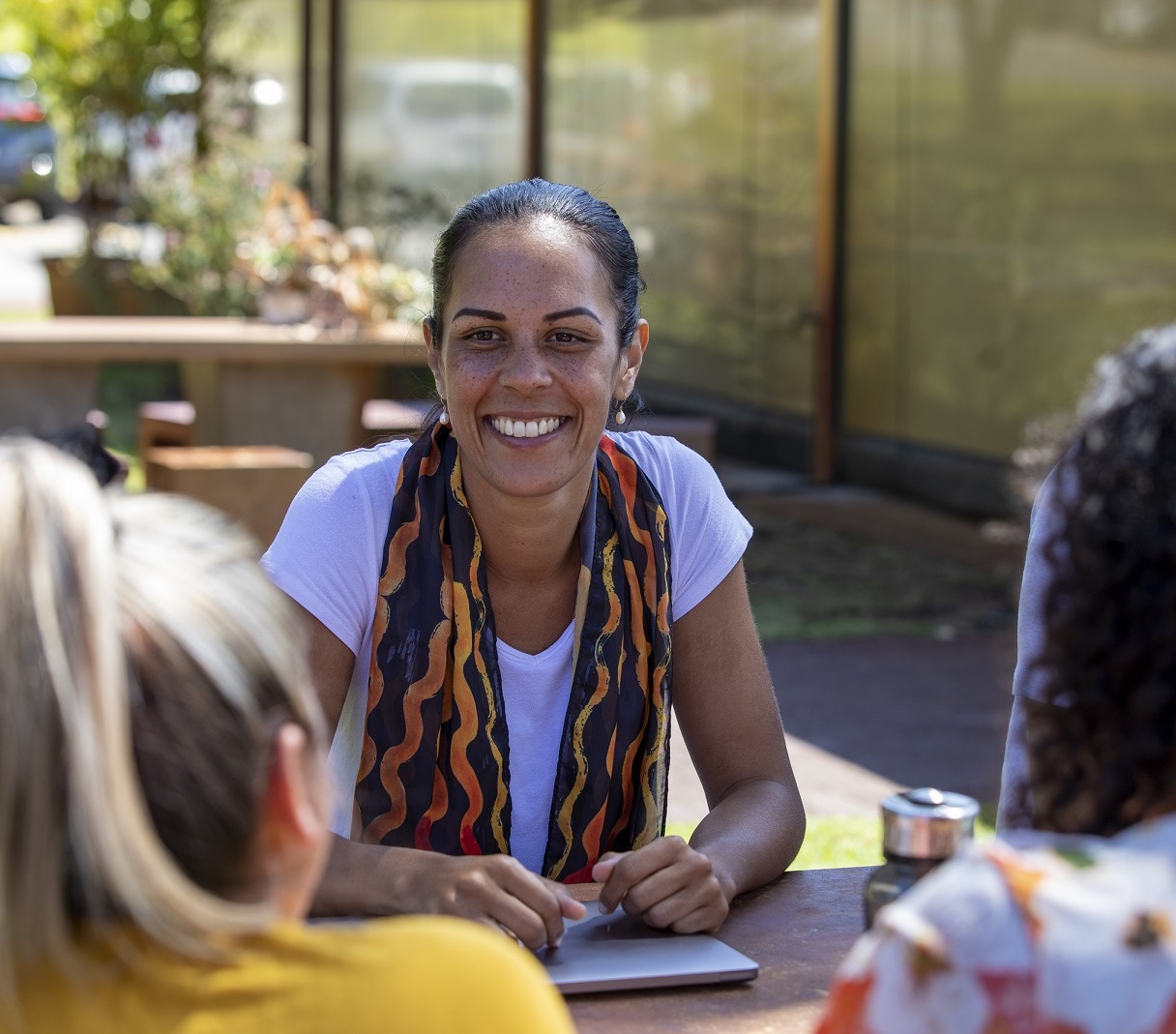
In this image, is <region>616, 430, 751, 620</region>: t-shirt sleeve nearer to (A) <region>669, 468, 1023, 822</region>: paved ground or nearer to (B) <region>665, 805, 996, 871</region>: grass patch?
(B) <region>665, 805, 996, 871</region>: grass patch

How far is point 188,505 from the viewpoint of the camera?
1.20 metres

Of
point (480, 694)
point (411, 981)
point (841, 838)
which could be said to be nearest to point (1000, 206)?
point (841, 838)

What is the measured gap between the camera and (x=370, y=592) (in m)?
2.41

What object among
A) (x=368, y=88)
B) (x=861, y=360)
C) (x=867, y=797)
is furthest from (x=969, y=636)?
(x=368, y=88)

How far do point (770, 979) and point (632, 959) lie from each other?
0.45 feet

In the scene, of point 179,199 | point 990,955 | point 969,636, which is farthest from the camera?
point 179,199

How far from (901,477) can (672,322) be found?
240 centimetres

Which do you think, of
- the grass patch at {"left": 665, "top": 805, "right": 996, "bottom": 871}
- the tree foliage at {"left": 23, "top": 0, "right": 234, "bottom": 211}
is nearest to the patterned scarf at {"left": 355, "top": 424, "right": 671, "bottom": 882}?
the grass patch at {"left": 665, "top": 805, "right": 996, "bottom": 871}

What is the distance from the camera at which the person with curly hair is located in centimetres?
113

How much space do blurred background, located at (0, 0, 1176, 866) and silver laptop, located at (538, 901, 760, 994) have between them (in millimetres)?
1527

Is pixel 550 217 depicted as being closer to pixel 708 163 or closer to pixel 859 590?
pixel 859 590

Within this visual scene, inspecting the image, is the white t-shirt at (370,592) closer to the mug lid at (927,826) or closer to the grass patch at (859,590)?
the mug lid at (927,826)

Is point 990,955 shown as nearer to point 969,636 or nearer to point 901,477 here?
point 969,636

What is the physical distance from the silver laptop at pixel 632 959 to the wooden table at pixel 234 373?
6.14 m
